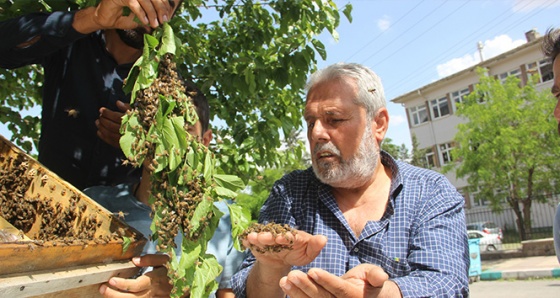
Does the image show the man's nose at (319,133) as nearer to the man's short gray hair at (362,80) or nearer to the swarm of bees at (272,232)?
the man's short gray hair at (362,80)

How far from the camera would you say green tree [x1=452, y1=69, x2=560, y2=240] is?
20062 mm

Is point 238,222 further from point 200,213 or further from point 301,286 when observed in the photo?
point 301,286

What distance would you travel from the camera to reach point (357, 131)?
2691 mm

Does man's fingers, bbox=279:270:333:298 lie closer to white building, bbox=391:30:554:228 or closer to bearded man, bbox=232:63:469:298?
bearded man, bbox=232:63:469:298

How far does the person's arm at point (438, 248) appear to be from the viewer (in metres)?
2.01

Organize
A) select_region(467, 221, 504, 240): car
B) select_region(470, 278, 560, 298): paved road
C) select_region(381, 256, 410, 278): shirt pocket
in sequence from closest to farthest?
select_region(381, 256, 410, 278): shirt pocket < select_region(470, 278, 560, 298): paved road < select_region(467, 221, 504, 240): car

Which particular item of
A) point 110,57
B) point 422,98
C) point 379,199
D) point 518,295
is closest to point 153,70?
point 110,57

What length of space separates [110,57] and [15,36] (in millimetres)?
607

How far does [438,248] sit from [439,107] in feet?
117

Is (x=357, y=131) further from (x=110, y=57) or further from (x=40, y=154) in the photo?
(x=40, y=154)

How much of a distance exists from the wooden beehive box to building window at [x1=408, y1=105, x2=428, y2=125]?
3714 cm

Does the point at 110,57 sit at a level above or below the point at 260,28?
below

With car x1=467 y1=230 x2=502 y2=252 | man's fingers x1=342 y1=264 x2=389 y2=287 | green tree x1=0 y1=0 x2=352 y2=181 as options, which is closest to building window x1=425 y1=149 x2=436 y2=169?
car x1=467 y1=230 x2=502 y2=252

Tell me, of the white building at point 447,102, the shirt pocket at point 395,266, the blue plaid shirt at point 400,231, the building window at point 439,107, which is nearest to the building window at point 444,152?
the white building at point 447,102
